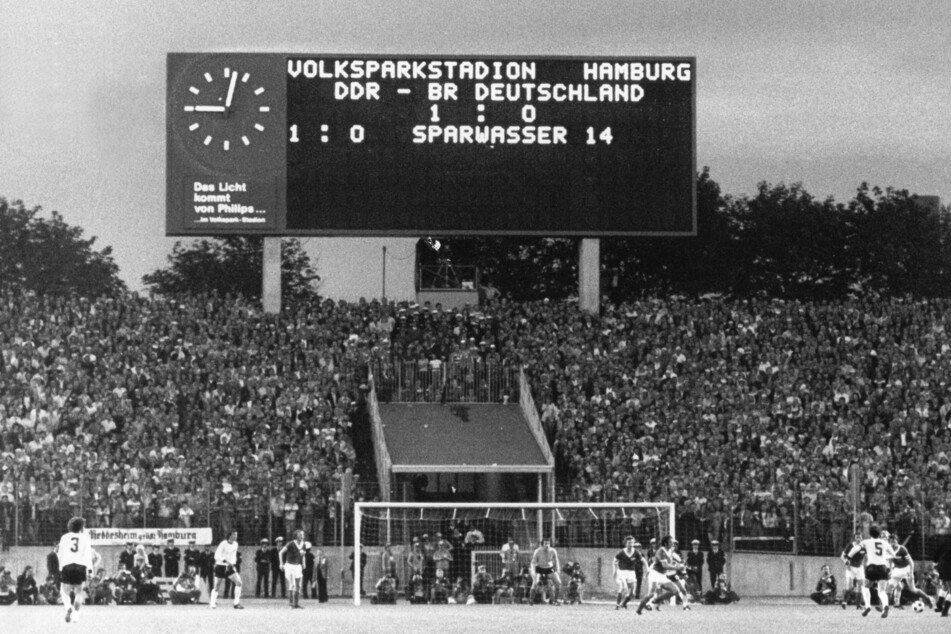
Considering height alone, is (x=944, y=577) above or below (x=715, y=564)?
above

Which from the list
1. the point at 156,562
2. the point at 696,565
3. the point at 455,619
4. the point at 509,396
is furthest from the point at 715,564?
the point at 455,619

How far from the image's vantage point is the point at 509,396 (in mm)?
59250

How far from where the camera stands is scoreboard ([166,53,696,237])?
5888cm

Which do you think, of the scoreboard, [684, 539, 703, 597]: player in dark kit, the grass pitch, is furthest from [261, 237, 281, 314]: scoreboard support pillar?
the grass pitch

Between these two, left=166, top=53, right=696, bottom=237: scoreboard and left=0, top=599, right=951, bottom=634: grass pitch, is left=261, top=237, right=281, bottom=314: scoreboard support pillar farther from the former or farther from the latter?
left=0, top=599, right=951, bottom=634: grass pitch

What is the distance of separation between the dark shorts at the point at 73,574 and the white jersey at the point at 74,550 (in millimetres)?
63

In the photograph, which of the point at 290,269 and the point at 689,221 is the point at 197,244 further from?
the point at 689,221

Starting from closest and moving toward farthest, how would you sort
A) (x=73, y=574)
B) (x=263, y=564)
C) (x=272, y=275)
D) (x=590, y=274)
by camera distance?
(x=73, y=574)
(x=263, y=564)
(x=272, y=275)
(x=590, y=274)

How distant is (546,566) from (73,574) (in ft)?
45.4

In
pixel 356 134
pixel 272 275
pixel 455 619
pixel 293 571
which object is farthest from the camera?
pixel 272 275

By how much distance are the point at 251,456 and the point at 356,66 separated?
43.9 feet

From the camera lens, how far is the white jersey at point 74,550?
3359cm

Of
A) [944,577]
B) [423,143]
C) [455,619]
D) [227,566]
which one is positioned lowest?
[455,619]

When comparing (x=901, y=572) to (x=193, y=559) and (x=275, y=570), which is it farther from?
(x=193, y=559)
